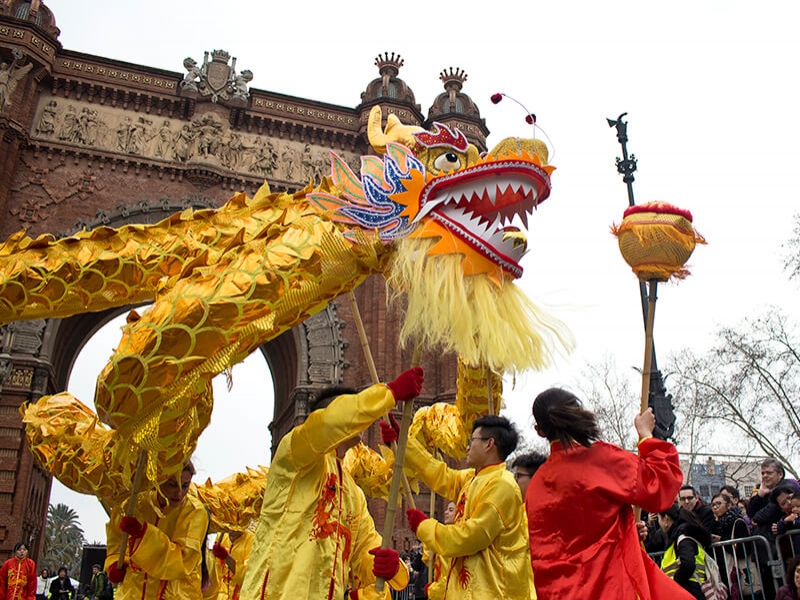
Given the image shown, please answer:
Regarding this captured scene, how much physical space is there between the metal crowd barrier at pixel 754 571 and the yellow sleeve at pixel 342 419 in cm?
363

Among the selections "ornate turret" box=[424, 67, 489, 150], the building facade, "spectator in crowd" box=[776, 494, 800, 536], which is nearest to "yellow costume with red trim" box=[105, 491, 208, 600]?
"spectator in crowd" box=[776, 494, 800, 536]

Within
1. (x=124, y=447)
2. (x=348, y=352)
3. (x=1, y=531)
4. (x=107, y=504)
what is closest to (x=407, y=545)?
(x=348, y=352)

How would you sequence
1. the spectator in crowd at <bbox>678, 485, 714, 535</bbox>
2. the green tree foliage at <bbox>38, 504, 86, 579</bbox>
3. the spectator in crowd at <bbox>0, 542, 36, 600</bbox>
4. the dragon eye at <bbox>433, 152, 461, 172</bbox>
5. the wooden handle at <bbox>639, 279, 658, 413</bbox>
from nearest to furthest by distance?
the wooden handle at <bbox>639, 279, 658, 413</bbox> → the dragon eye at <bbox>433, 152, 461, 172</bbox> → the spectator in crowd at <bbox>678, 485, 714, 535</bbox> → the spectator in crowd at <bbox>0, 542, 36, 600</bbox> → the green tree foliage at <bbox>38, 504, 86, 579</bbox>

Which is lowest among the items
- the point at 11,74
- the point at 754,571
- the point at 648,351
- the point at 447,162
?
the point at 754,571

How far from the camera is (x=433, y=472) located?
14.8 ft

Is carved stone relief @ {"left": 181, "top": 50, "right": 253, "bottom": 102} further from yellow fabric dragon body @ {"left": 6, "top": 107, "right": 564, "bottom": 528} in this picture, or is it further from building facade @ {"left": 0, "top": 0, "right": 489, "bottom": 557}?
yellow fabric dragon body @ {"left": 6, "top": 107, "right": 564, "bottom": 528}

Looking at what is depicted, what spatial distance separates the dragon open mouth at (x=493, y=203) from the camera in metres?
3.93

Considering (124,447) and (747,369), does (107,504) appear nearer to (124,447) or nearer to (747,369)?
(124,447)

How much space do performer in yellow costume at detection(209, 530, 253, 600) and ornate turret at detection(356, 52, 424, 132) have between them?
43.5 ft

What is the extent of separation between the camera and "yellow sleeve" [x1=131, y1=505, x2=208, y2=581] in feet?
14.7

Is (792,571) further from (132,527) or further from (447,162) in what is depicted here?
(132,527)

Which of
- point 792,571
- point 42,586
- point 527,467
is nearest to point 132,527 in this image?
point 527,467

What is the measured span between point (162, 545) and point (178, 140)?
14957 mm

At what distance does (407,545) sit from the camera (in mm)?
15336
